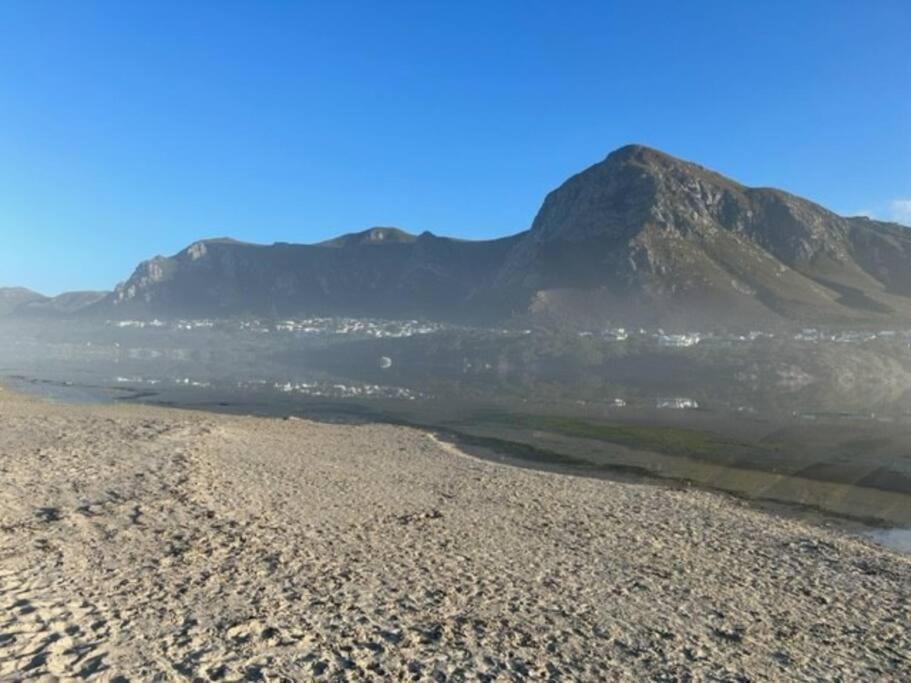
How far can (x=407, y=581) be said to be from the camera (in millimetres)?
15258

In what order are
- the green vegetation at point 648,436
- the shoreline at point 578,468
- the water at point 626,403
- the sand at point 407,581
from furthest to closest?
the green vegetation at point 648,436, the water at point 626,403, the shoreline at point 578,468, the sand at point 407,581

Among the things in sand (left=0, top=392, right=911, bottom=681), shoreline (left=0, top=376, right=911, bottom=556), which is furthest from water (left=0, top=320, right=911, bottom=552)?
sand (left=0, top=392, right=911, bottom=681)

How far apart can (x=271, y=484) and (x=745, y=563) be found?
1641 centimetres

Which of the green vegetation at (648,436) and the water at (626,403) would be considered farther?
the green vegetation at (648,436)

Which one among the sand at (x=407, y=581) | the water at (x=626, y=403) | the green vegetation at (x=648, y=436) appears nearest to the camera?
the sand at (x=407, y=581)

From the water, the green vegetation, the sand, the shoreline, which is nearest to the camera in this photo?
the sand

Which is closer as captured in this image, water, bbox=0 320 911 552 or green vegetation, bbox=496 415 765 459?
water, bbox=0 320 911 552

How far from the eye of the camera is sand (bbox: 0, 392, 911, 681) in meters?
11.5

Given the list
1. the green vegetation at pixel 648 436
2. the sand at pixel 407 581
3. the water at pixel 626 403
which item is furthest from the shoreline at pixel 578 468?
the green vegetation at pixel 648 436

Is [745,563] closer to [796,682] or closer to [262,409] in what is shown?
[796,682]

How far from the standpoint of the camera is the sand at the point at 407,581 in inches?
453

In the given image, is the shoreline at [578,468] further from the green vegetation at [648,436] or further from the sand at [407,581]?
the green vegetation at [648,436]

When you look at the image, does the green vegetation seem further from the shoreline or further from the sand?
the sand

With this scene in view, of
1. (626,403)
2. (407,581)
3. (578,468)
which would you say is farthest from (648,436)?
(407,581)
